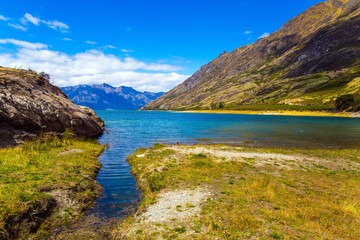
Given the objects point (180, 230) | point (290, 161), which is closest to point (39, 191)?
point (180, 230)

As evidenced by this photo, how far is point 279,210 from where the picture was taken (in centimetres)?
1334

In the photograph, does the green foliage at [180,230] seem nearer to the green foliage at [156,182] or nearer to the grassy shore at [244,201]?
the grassy shore at [244,201]

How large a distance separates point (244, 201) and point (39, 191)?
16163 millimetres

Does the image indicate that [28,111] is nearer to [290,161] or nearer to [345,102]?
[290,161]

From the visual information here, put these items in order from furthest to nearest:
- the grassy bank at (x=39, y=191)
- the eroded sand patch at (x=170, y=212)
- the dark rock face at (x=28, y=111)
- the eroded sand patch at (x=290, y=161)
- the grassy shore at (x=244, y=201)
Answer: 1. the dark rock face at (x=28, y=111)
2. the eroded sand patch at (x=290, y=161)
3. the eroded sand patch at (x=170, y=212)
4. the grassy bank at (x=39, y=191)
5. the grassy shore at (x=244, y=201)

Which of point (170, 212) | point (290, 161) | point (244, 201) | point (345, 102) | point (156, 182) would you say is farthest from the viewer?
point (345, 102)

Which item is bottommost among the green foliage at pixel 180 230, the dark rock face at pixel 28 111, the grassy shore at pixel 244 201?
the grassy shore at pixel 244 201

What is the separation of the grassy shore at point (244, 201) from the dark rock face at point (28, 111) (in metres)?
19.5

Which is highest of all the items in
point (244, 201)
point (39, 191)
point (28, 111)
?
point (28, 111)

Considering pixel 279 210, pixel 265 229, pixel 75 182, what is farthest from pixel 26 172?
pixel 279 210

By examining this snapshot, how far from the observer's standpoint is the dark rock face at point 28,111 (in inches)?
1081

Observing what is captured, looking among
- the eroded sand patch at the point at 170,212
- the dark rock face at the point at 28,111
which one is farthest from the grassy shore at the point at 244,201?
the dark rock face at the point at 28,111

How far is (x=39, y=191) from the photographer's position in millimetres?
14352

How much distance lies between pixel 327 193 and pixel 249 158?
13.3 metres
